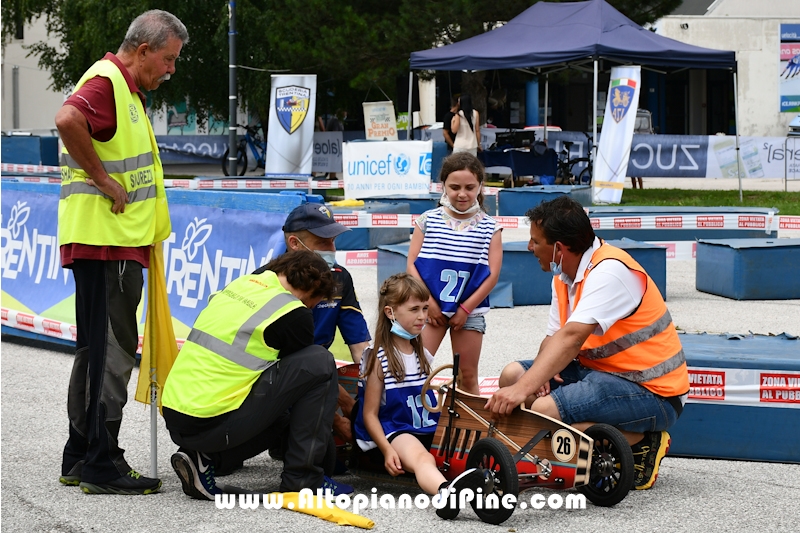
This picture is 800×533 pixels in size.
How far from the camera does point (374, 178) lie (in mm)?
18703

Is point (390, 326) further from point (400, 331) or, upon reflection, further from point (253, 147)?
point (253, 147)

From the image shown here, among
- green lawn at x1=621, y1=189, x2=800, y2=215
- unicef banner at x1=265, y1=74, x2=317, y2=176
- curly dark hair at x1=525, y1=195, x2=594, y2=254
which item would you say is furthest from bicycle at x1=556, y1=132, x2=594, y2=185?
curly dark hair at x1=525, y1=195, x2=594, y2=254

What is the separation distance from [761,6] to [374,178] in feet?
82.9

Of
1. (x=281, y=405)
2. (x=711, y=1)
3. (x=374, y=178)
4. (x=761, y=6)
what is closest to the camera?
(x=281, y=405)

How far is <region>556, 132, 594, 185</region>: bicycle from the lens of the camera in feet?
72.8

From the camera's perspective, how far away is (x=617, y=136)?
727 inches

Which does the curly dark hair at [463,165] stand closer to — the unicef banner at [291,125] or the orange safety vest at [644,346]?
the orange safety vest at [644,346]

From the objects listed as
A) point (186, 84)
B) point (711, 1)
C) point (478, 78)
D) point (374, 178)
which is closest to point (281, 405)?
point (374, 178)

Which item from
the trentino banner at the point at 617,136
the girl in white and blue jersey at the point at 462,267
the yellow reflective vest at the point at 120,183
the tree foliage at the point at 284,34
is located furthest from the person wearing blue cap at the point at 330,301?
the tree foliage at the point at 284,34

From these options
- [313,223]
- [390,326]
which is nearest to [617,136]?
[313,223]

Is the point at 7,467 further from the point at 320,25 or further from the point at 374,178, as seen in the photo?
the point at 320,25

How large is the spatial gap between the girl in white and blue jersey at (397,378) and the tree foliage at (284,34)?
1846 cm

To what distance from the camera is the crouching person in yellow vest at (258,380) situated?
4.40 metres

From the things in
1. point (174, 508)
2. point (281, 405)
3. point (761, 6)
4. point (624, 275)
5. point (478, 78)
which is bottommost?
point (174, 508)
